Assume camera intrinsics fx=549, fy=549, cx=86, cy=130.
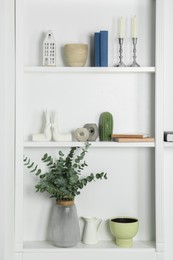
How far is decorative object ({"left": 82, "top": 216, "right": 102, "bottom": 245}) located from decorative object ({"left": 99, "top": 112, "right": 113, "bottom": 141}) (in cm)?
43

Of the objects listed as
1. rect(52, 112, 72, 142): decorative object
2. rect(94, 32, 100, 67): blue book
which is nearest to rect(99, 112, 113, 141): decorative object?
rect(52, 112, 72, 142): decorative object

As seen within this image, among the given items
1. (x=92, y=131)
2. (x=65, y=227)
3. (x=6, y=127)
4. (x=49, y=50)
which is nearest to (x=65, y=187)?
(x=65, y=227)

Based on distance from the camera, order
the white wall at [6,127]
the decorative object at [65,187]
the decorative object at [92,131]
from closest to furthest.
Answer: the white wall at [6,127]
the decorative object at [65,187]
the decorative object at [92,131]

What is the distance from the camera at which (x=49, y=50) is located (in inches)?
111

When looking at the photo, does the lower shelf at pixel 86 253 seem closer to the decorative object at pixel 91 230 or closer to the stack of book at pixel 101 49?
the decorative object at pixel 91 230

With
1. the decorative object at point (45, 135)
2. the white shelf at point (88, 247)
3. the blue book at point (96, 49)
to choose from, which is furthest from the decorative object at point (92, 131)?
the white shelf at point (88, 247)

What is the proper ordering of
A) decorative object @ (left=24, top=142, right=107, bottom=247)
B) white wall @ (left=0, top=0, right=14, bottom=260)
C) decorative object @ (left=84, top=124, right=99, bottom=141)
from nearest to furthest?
1. white wall @ (left=0, top=0, right=14, bottom=260)
2. decorative object @ (left=24, top=142, right=107, bottom=247)
3. decorative object @ (left=84, top=124, right=99, bottom=141)

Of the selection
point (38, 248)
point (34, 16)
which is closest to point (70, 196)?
point (38, 248)

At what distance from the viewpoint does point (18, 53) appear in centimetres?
274

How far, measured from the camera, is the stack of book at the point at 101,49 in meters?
2.82

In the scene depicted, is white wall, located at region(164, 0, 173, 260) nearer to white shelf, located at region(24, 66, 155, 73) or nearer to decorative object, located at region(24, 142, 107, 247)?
white shelf, located at region(24, 66, 155, 73)

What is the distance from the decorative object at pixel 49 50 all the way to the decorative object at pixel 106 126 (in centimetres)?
38

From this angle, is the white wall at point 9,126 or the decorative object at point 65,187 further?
the decorative object at point 65,187

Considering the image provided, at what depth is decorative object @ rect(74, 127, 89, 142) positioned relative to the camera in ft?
9.25
